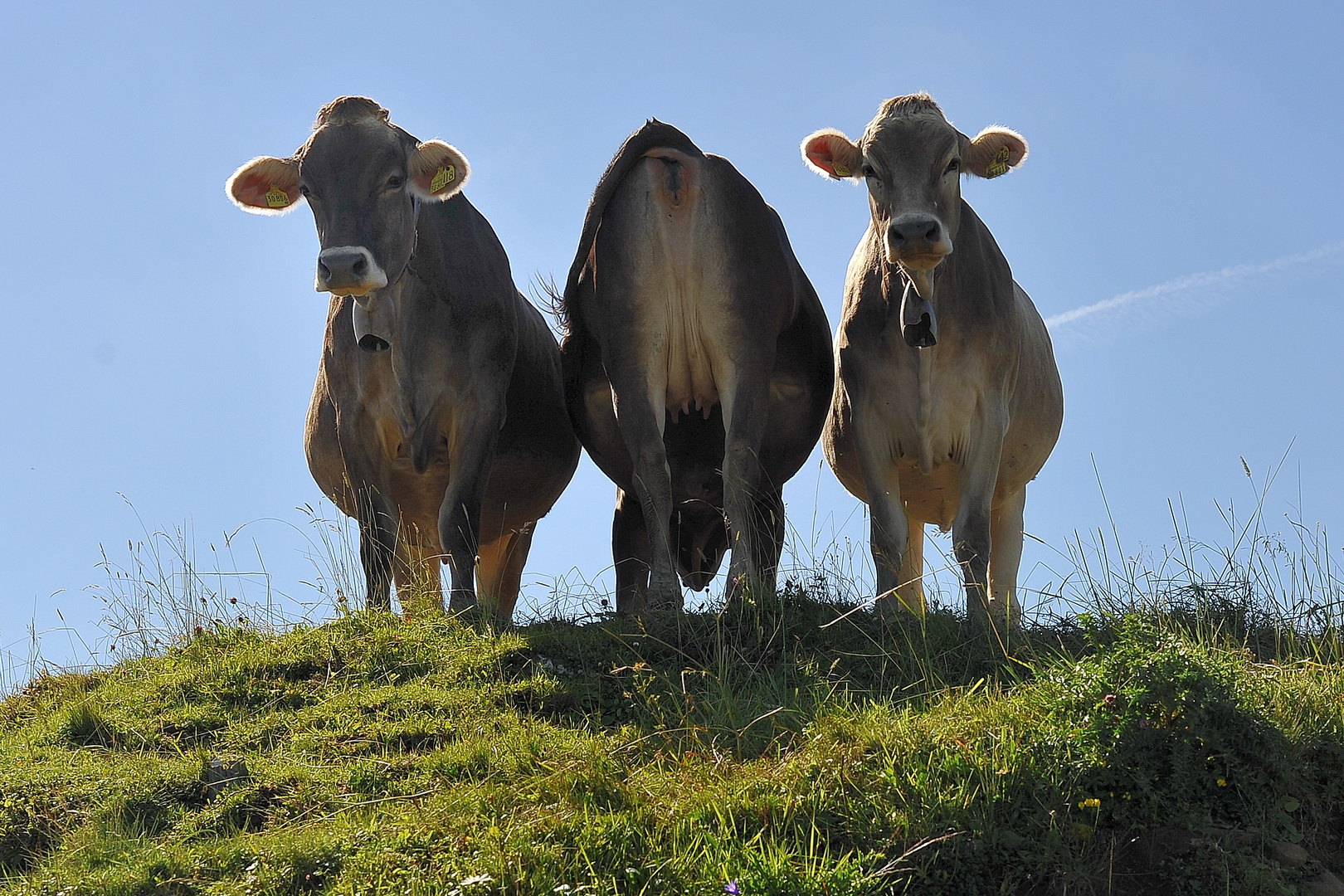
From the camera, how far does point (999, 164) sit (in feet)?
31.9

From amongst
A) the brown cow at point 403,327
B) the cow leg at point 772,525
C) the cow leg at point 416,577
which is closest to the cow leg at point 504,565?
the cow leg at point 416,577

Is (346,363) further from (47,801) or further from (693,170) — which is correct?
(47,801)

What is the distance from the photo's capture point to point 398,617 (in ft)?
28.0

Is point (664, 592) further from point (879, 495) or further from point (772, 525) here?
point (772, 525)

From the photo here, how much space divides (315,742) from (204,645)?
203 cm

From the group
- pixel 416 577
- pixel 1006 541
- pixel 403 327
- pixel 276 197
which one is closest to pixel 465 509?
pixel 416 577

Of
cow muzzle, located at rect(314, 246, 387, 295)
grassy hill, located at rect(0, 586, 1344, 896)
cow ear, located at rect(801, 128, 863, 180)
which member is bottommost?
grassy hill, located at rect(0, 586, 1344, 896)

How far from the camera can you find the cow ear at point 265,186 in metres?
9.98

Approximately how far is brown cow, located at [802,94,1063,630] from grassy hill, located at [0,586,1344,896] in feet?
5.36

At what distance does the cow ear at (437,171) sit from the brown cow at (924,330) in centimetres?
234

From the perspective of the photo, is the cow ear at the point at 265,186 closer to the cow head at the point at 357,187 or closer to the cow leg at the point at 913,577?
the cow head at the point at 357,187

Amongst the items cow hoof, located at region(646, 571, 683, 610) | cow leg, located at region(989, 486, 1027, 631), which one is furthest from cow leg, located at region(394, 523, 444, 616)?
cow leg, located at region(989, 486, 1027, 631)

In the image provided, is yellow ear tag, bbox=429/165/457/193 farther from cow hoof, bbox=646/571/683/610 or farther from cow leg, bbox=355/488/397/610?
cow hoof, bbox=646/571/683/610

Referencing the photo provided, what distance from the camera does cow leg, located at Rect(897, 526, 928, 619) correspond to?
8024mm
